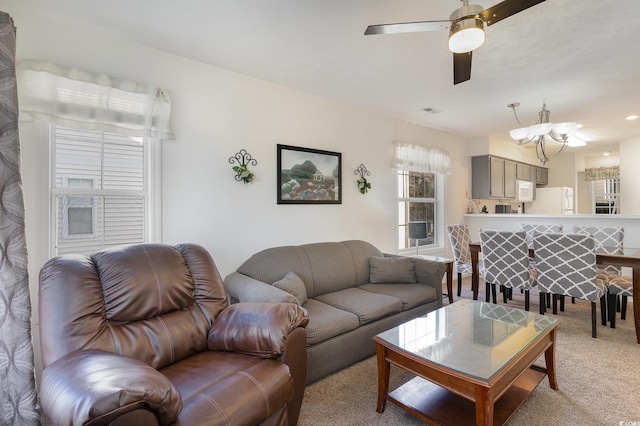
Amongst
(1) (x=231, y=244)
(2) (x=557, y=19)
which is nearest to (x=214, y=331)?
(1) (x=231, y=244)

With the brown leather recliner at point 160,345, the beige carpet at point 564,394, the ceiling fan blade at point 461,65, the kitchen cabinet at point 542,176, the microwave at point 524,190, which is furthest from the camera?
the kitchen cabinet at point 542,176

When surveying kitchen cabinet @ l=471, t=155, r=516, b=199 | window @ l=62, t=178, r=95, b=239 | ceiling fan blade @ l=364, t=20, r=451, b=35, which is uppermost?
ceiling fan blade @ l=364, t=20, r=451, b=35

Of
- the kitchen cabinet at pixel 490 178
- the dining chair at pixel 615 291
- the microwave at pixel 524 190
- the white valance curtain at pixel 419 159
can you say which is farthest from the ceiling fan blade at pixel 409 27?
the microwave at pixel 524 190

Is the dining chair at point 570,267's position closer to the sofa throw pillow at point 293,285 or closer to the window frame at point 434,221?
the window frame at point 434,221

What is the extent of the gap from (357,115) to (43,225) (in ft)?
10.9

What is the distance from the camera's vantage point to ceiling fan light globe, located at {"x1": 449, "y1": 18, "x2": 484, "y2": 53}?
1.63m

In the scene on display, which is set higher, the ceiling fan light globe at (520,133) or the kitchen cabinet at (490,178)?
the ceiling fan light globe at (520,133)

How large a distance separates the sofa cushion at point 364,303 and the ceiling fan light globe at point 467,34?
1959 millimetres

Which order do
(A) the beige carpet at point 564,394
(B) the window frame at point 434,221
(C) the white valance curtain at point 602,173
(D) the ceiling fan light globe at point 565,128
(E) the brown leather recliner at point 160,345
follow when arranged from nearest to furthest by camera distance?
(E) the brown leather recliner at point 160,345
(A) the beige carpet at point 564,394
(D) the ceiling fan light globe at point 565,128
(B) the window frame at point 434,221
(C) the white valance curtain at point 602,173

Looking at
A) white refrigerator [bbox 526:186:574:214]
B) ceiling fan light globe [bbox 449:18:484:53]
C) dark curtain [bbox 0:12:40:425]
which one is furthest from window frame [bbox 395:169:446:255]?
dark curtain [bbox 0:12:40:425]

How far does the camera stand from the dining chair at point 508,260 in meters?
3.44

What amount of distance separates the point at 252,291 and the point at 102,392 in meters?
1.36

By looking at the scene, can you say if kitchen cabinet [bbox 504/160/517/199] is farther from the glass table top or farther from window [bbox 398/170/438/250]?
the glass table top

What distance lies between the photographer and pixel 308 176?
357cm
